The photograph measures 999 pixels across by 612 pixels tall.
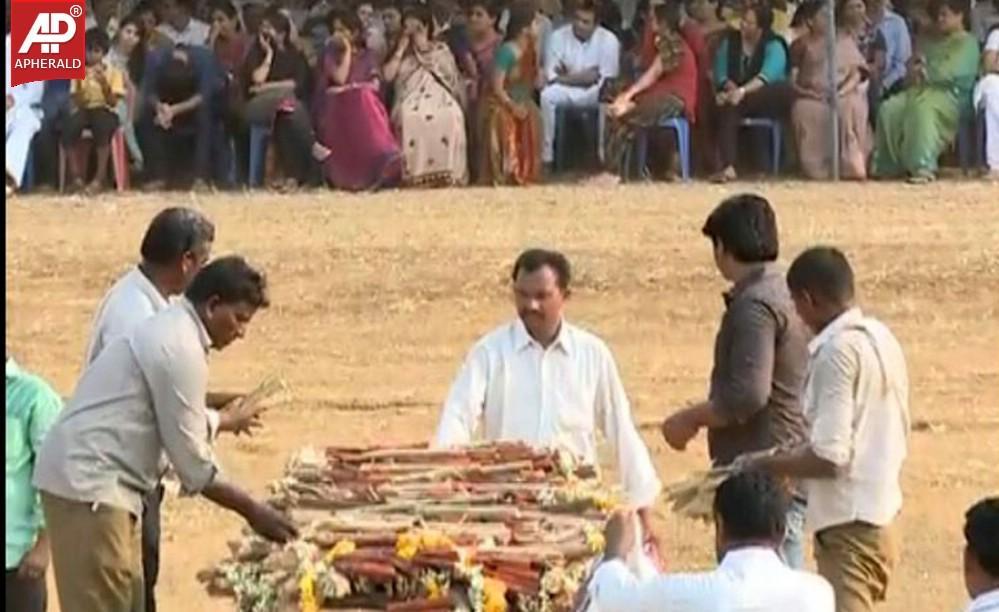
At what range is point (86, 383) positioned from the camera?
24.6 ft

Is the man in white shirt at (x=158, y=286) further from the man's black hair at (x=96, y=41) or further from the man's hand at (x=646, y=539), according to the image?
the man's black hair at (x=96, y=41)

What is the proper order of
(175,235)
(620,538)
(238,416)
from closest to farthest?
(620,538), (238,416), (175,235)

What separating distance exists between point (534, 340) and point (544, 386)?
0.17m

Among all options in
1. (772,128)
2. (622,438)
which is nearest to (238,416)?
(622,438)

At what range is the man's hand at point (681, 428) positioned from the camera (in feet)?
26.6

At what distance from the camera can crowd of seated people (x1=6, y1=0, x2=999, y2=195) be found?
66.3ft

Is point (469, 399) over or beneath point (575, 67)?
beneath

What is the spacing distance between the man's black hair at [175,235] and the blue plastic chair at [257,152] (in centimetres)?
1222

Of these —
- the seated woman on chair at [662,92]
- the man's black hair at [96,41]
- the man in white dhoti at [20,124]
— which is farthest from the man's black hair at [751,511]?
the man's black hair at [96,41]

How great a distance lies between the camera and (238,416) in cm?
808

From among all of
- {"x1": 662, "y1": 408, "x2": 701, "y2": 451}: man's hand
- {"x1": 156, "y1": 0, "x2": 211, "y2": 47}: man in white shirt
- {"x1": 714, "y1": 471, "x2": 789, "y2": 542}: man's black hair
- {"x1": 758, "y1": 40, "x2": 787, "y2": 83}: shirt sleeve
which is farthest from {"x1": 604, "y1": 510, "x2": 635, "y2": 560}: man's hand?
{"x1": 156, "y1": 0, "x2": 211, "y2": 47}: man in white shirt

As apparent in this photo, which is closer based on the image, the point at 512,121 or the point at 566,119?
the point at 512,121

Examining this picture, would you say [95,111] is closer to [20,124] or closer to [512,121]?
[20,124]

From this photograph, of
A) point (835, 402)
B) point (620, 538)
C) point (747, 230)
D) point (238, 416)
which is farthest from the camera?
point (238, 416)
